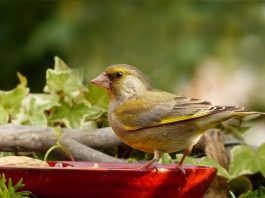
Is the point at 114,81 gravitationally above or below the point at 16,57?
above

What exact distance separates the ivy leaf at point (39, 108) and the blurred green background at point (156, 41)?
3.12 meters

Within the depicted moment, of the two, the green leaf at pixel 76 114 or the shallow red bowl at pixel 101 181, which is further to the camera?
the green leaf at pixel 76 114

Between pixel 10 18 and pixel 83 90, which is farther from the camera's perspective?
pixel 10 18

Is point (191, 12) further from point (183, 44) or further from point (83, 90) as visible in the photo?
point (83, 90)

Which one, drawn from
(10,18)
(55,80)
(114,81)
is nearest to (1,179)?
(114,81)

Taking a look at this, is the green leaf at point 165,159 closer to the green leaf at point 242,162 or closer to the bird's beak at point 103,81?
the green leaf at point 242,162

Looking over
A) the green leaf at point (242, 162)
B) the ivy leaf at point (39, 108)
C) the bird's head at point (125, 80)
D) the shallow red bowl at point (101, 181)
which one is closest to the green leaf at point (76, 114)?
the ivy leaf at point (39, 108)

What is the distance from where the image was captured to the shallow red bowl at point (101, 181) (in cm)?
301

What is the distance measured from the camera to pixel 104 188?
3070 mm

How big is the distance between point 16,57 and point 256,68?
203 cm

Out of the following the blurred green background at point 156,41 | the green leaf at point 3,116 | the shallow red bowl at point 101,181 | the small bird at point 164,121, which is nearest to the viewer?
the shallow red bowl at point 101,181

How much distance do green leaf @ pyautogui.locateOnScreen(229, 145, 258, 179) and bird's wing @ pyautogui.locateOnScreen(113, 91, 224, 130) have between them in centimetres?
45

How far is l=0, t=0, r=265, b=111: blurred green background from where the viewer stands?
7605 millimetres

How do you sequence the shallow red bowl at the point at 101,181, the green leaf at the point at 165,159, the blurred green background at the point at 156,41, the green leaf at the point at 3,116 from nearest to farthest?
the shallow red bowl at the point at 101,181
the green leaf at the point at 165,159
the green leaf at the point at 3,116
the blurred green background at the point at 156,41
